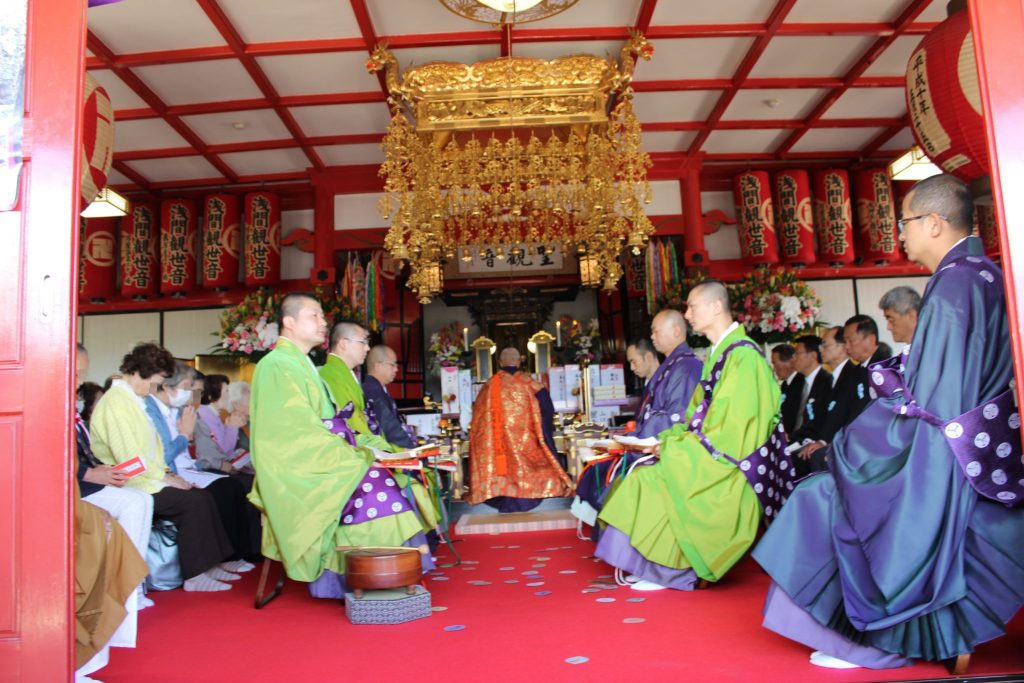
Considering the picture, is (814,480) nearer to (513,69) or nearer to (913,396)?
(913,396)

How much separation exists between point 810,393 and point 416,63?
147 inches

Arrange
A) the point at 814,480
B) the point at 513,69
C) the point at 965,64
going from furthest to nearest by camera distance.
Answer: the point at 513,69
the point at 965,64
the point at 814,480

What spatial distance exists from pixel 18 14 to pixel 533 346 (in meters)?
11.7

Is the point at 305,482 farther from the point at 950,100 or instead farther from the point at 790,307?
the point at 790,307

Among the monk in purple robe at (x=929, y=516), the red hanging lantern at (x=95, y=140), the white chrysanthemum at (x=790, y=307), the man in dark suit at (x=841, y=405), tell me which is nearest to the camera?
the monk in purple robe at (x=929, y=516)

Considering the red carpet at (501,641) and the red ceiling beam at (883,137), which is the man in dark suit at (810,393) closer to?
the red carpet at (501,641)

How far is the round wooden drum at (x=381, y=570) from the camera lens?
3.38 metres

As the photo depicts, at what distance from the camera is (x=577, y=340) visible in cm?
1345

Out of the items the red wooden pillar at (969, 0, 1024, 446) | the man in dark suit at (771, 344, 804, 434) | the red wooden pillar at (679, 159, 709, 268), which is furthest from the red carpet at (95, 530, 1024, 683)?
the red wooden pillar at (679, 159, 709, 268)

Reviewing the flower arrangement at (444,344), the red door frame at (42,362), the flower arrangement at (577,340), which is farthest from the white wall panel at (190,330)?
the red door frame at (42,362)

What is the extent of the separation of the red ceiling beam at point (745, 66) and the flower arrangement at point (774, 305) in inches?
58.3

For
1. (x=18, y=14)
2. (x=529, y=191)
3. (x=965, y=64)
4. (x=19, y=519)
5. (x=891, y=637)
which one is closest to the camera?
(x=19, y=519)

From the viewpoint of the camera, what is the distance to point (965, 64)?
3.46 meters

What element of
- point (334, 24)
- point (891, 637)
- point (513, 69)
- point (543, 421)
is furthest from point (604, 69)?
point (891, 637)
